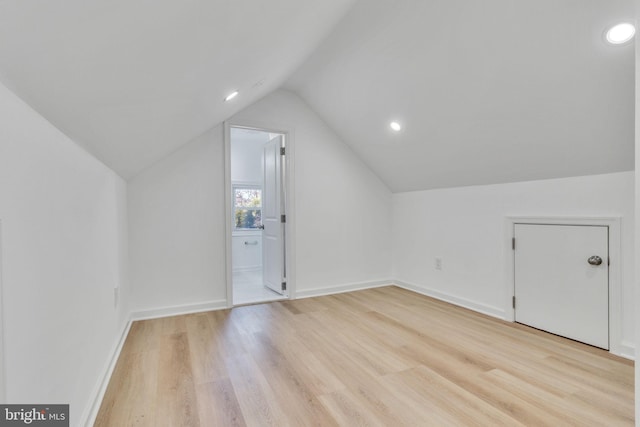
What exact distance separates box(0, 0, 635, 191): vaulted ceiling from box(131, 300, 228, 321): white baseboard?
4.73 feet

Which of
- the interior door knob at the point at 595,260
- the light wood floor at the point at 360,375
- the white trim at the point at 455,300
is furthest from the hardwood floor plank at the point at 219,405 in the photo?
the interior door knob at the point at 595,260

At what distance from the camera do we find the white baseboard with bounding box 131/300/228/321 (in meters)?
3.09

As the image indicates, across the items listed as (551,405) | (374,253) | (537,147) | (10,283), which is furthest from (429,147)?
(10,283)

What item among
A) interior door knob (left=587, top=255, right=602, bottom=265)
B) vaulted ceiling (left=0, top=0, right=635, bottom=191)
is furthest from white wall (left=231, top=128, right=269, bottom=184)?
interior door knob (left=587, top=255, right=602, bottom=265)

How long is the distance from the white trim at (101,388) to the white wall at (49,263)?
0.02 m

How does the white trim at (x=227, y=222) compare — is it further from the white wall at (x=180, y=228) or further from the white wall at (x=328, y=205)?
the white wall at (x=328, y=205)

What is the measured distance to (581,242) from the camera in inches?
97.6

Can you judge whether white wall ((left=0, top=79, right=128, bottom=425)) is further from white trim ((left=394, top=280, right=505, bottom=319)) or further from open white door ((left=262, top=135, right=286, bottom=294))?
white trim ((left=394, top=280, right=505, bottom=319))

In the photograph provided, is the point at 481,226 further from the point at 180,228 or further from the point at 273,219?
the point at 180,228

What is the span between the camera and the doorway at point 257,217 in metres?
3.93

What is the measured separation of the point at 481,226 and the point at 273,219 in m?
2.39

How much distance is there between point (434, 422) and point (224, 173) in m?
2.85

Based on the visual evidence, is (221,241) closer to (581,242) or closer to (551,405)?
(551,405)

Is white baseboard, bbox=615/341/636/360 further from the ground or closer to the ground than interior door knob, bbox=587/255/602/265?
closer to the ground
